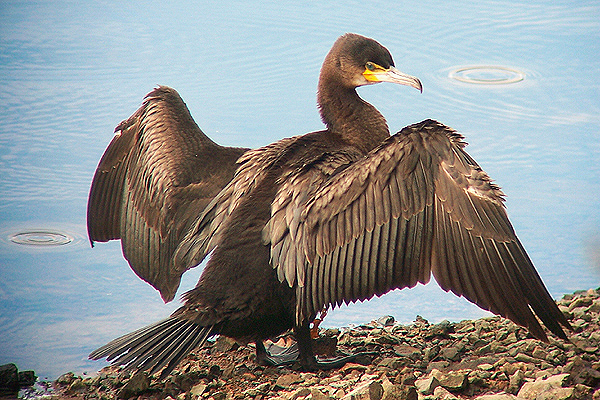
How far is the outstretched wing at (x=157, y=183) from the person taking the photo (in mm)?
4555

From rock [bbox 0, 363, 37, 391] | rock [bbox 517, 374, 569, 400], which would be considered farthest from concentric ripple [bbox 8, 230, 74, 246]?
rock [bbox 517, 374, 569, 400]

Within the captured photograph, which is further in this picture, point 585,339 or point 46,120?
point 46,120

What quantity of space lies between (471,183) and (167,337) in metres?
1.58

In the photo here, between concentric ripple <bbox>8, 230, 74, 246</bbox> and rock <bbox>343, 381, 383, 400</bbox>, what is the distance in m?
3.39

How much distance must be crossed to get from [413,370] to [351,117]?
1.57 metres

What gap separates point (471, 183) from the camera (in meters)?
3.61

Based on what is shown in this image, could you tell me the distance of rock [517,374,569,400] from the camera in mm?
3414

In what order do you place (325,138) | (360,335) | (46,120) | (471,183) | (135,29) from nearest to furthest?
(471,183), (325,138), (360,335), (46,120), (135,29)

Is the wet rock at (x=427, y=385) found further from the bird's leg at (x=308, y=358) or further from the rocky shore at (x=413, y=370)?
the bird's leg at (x=308, y=358)

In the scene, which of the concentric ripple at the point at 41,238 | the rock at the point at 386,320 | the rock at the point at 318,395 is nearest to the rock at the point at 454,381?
the rock at the point at 318,395

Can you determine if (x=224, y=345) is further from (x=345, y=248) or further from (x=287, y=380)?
(x=345, y=248)

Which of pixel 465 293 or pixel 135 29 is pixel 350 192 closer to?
pixel 465 293

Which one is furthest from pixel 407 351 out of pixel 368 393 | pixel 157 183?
pixel 157 183

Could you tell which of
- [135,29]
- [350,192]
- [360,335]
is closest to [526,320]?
[350,192]
